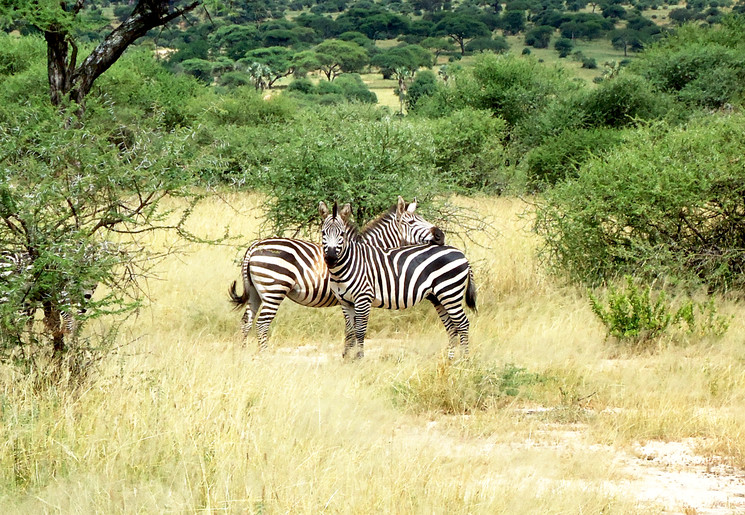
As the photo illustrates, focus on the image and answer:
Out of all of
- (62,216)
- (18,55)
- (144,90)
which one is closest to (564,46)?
(18,55)

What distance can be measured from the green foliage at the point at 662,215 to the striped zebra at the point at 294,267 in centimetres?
289

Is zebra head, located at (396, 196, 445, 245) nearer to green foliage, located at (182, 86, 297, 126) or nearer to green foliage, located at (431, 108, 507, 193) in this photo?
green foliage, located at (431, 108, 507, 193)

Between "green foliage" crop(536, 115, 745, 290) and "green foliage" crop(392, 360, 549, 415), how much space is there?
365cm

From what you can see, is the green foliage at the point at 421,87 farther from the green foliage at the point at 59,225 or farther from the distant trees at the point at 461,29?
the green foliage at the point at 59,225

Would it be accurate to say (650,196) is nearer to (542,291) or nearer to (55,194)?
(542,291)

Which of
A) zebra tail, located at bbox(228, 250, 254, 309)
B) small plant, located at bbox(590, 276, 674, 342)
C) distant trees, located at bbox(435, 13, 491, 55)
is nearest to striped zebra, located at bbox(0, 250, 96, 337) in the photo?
zebra tail, located at bbox(228, 250, 254, 309)

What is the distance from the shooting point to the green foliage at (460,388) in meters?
7.34

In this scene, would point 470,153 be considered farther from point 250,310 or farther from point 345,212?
point 345,212

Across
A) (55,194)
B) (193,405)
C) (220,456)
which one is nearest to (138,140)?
(55,194)

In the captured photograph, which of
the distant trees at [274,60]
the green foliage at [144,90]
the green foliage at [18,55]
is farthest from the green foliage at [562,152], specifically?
the distant trees at [274,60]

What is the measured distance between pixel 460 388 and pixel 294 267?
230 centimetres

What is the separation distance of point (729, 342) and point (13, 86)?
1983 cm

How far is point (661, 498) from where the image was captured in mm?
5445

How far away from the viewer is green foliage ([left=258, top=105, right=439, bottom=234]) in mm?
10922
